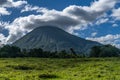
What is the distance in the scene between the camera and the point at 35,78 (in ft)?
130

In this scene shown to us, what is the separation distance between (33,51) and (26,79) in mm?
118072

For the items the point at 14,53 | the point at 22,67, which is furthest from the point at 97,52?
the point at 22,67

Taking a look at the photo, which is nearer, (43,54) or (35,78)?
(35,78)

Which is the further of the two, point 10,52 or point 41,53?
point 10,52

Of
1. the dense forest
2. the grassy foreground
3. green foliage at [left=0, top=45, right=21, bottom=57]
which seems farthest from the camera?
green foliage at [left=0, top=45, right=21, bottom=57]

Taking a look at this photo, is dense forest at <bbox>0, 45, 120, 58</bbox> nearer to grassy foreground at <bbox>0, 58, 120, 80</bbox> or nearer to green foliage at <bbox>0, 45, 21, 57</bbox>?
green foliage at <bbox>0, 45, 21, 57</bbox>


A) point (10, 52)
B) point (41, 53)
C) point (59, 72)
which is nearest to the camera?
point (59, 72)

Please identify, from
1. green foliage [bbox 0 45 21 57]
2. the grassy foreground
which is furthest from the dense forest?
the grassy foreground

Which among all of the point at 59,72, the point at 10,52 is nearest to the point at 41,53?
the point at 10,52

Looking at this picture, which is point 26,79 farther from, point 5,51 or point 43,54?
point 5,51

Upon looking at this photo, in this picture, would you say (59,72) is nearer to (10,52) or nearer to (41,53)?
(41,53)

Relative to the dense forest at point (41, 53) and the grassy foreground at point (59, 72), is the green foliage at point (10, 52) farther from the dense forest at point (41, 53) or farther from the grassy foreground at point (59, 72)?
the grassy foreground at point (59, 72)

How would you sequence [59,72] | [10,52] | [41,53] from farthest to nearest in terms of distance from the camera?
[10,52], [41,53], [59,72]

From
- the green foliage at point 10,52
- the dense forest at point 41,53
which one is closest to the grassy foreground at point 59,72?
the dense forest at point 41,53
